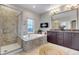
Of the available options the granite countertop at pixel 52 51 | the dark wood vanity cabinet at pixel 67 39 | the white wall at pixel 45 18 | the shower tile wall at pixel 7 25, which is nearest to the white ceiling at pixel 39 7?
the white wall at pixel 45 18

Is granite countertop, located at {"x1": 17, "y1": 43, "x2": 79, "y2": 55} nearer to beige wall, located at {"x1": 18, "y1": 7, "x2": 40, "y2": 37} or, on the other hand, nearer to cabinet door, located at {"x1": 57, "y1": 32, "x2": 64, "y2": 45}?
cabinet door, located at {"x1": 57, "y1": 32, "x2": 64, "y2": 45}

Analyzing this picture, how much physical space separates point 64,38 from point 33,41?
0.69 meters

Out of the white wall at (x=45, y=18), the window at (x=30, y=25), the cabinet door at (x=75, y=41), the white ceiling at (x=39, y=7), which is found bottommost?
the cabinet door at (x=75, y=41)

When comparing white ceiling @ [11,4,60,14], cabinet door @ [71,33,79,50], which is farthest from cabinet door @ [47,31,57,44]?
white ceiling @ [11,4,60,14]

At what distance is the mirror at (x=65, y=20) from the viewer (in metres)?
1.75

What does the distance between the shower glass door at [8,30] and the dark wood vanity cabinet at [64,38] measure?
739 millimetres

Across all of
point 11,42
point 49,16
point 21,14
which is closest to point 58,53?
point 49,16

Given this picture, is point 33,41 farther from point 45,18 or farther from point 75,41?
point 75,41

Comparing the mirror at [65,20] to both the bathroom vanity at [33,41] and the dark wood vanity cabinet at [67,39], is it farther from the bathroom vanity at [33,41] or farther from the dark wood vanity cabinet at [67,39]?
the bathroom vanity at [33,41]

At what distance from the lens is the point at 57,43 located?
178cm

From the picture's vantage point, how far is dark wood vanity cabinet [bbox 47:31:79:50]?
1.74m

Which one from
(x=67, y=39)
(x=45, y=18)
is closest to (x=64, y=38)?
(x=67, y=39)

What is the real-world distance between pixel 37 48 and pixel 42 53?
0.15 meters
